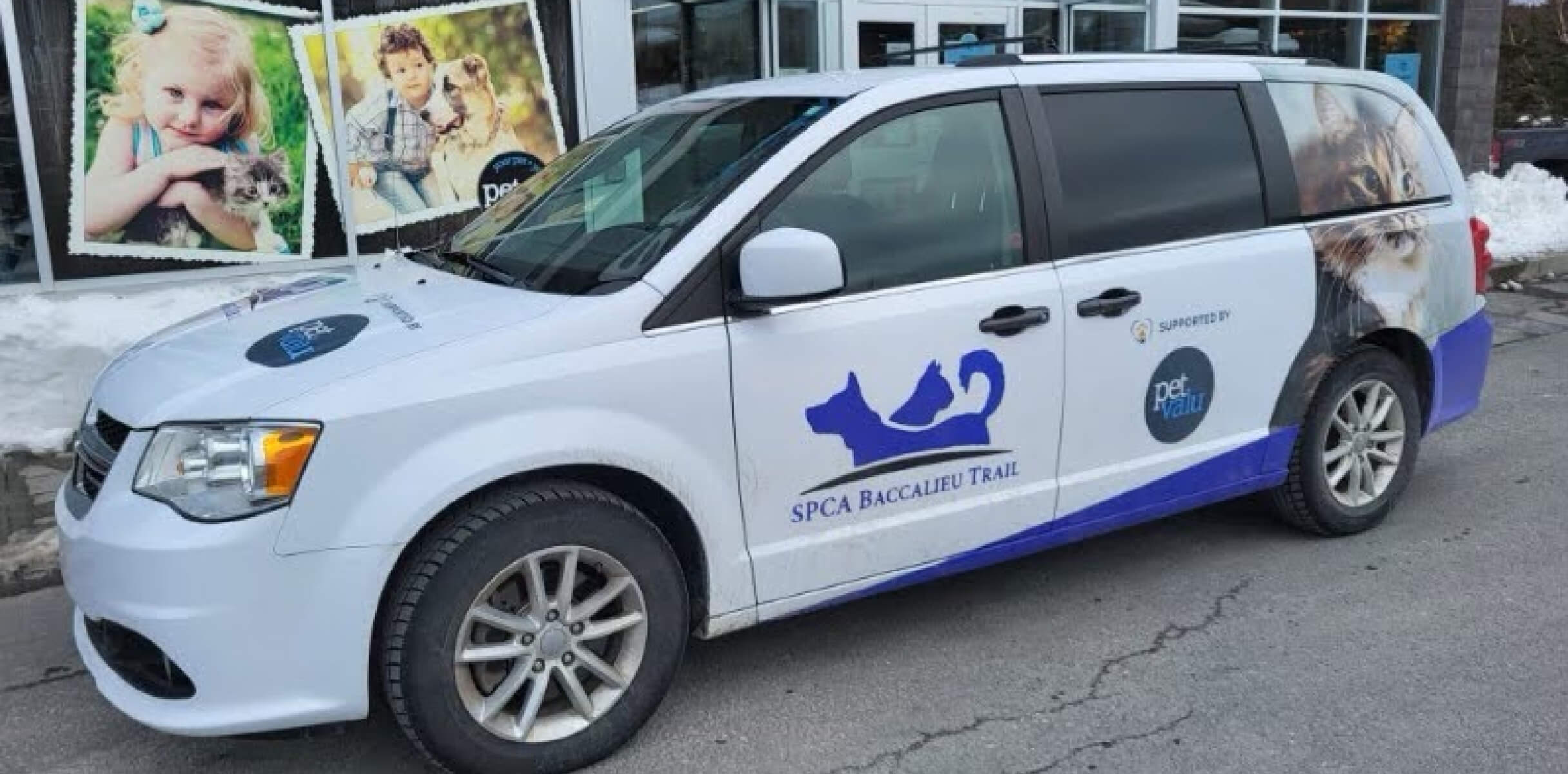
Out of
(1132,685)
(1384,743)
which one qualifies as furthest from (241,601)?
(1384,743)

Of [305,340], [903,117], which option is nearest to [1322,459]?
[903,117]

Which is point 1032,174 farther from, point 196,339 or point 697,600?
point 196,339

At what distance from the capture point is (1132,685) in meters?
3.74

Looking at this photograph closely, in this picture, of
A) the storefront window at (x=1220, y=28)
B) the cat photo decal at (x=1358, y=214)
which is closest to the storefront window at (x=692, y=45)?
the storefront window at (x=1220, y=28)

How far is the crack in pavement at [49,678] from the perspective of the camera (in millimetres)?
3943

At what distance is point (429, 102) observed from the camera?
891 cm

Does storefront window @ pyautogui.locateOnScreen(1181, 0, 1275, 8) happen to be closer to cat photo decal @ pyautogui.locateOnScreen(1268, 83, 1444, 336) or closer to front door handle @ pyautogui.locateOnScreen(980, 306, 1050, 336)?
cat photo decal @ pyautogui.locateOnScreen(1268, 83, 1444, 336)

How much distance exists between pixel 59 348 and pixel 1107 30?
10.2m

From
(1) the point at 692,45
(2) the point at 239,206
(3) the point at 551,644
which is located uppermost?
(1) the point at 692,45

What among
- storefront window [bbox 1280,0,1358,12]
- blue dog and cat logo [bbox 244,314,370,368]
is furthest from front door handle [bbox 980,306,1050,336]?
storefront window [bbox 1280,0,1358,12]

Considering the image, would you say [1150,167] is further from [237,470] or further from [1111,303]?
[237,470]

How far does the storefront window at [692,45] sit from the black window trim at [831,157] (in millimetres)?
6074

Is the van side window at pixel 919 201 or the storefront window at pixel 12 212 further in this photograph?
the storefront window at pixel 12 212

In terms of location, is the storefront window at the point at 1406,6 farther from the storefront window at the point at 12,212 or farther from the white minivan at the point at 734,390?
the storefront window at the point at 12,212
